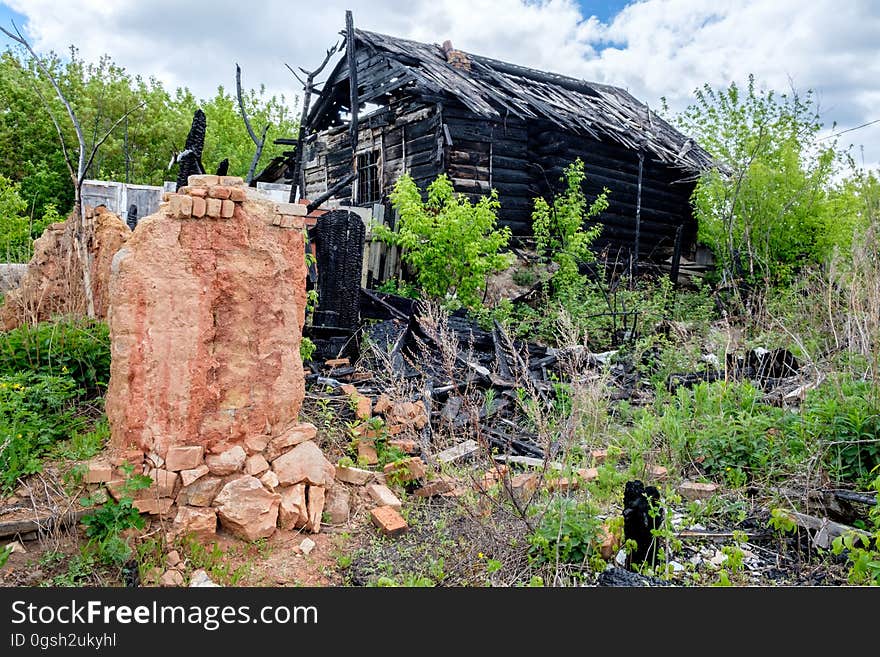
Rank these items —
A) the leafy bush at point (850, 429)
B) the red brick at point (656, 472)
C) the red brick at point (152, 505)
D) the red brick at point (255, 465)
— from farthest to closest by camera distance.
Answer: the red brick at point (656, 472), the leafy bush at point (850, 429), the red brick at point (255, 465), the red brick at point (152, 505)

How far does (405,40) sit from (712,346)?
33.7ft

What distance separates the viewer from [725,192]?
515 inches

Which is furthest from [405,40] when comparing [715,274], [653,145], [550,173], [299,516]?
[299,516]

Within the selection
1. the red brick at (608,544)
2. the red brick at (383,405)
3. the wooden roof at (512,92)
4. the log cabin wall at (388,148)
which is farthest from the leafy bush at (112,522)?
the wooden roof at (512,92)

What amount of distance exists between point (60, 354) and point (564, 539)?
160 inches

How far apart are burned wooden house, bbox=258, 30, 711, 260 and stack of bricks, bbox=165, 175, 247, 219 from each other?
6.99m

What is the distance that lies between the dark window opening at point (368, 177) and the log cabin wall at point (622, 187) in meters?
3.63

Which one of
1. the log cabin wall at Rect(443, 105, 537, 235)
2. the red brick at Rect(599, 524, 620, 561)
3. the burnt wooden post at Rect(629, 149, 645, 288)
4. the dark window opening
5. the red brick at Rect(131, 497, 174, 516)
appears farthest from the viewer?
the burnt wooden post at Rect(629, 149, 645, 288)


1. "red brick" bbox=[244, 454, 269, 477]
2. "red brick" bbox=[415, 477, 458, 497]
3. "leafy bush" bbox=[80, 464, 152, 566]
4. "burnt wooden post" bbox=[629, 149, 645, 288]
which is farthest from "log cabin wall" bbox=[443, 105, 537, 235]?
"leafy bush" bbox=[80, 464, 152, 566]

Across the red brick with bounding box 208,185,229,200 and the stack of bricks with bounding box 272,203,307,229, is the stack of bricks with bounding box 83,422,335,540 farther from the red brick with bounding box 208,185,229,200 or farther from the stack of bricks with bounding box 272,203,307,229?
the red brick with bounding box 208,185,229,200

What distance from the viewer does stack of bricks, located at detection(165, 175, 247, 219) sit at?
149 inches

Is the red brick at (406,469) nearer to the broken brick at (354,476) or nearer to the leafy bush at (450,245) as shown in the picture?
the broken brick at (354,476)

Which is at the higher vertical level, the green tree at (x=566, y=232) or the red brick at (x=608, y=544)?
the green tree at (x=566, y=232)

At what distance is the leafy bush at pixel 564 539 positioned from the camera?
11.0ft
